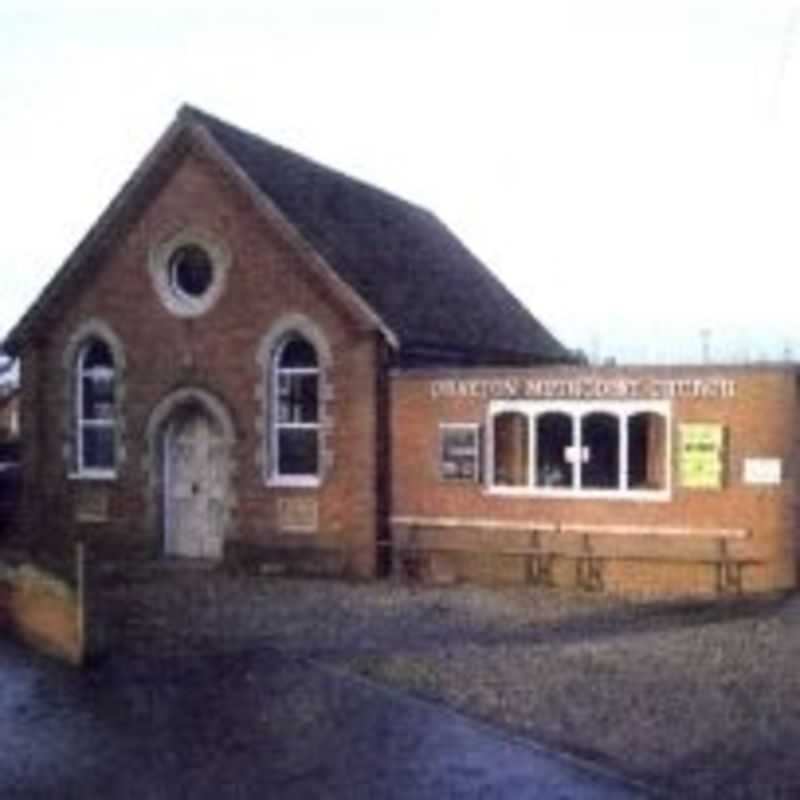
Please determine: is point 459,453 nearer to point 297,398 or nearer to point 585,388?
point 585,388

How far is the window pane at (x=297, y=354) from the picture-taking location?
85.4ft

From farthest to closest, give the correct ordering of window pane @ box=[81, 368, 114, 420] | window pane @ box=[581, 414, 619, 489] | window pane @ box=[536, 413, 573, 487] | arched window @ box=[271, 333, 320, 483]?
1. window pane @ box=[81, 368, 114, 420]
2. arched window @ box=[271, 333, 320, 483]
3. window pane @ box=[536, 413, 573, 487]
4. window pane @ box=[581, 414, 619, 489]

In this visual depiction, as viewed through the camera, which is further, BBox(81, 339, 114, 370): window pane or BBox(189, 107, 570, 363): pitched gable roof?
BBox(81, 339, 114, 370): window pane

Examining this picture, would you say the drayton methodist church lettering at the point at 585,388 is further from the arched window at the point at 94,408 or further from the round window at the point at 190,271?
the arched window at the point at 94,408

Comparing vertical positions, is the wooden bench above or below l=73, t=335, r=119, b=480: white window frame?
below

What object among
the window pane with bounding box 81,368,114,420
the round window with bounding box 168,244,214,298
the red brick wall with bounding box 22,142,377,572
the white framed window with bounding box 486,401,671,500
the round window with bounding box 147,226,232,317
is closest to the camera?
the white framed window with bounding box 486,401,671,500

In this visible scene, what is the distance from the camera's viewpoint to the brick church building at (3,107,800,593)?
922 inches

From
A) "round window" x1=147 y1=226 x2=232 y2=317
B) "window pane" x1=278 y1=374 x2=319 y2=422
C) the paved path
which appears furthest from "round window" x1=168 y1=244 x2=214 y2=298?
the paved path

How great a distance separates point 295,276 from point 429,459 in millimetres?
3733

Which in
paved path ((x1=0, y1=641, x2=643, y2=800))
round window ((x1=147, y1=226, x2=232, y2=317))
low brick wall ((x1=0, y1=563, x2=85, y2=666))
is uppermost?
round window ((x1=147, y1=226, x2=232, y2=317))

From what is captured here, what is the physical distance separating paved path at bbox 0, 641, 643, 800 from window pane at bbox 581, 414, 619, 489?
8.79 m

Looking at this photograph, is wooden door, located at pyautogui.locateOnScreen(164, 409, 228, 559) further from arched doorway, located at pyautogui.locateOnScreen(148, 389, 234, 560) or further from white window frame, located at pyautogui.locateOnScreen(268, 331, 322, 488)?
white window frame, located at pyautogui.locateOnScreen(268, 331, 322, 488)

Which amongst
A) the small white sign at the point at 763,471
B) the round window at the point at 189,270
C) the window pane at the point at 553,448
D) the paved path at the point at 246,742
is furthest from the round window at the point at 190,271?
the paved path at the point at 246,742

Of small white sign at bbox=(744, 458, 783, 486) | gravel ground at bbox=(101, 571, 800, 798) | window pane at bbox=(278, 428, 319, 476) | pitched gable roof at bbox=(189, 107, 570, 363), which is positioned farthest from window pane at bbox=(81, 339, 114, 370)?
small white sign at bbox=(744, 458, 783, 486)
